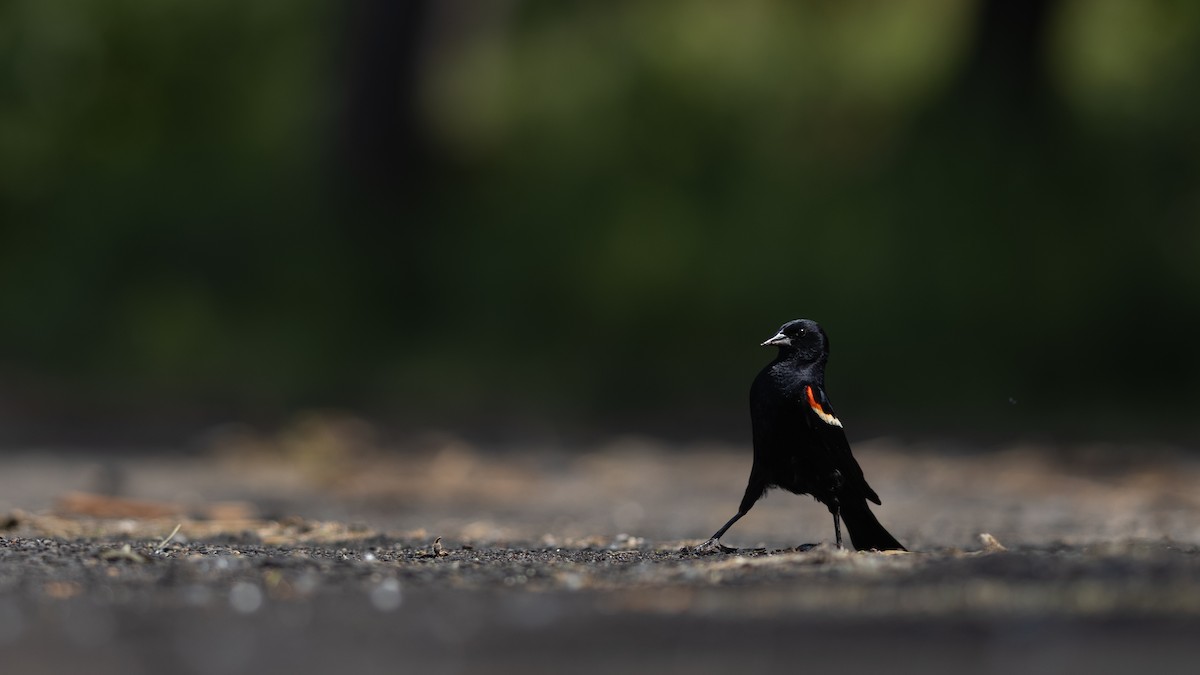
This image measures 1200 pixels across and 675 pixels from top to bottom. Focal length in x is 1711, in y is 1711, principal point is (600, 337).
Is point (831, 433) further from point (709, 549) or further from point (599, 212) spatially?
point (599, 212)

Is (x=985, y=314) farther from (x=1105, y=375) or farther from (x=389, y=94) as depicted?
(x=389, y=94)

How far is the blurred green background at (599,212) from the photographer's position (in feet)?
41.0

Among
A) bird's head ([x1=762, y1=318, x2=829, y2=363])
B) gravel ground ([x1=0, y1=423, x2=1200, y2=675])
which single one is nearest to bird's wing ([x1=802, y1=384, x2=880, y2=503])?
bird's head ([x1=762, y1=318, x2=829, y2=363])

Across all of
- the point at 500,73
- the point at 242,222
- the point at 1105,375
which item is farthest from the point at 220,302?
the point at 1105,375

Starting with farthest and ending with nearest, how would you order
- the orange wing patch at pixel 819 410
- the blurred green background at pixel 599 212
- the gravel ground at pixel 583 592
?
1. the blurred green background at pixel 599 212
2. the orange wing patch at pixel 819 410
3. the gravel ground at pixel 583 592

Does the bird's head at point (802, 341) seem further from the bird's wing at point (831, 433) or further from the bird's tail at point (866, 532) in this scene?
the bird's tail at point (866, 532)

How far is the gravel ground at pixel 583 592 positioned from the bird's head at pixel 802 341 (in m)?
0.57

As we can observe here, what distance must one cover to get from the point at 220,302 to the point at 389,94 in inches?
91.2


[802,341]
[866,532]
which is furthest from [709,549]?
[802,341]

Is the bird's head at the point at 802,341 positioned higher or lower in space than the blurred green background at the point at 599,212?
lower

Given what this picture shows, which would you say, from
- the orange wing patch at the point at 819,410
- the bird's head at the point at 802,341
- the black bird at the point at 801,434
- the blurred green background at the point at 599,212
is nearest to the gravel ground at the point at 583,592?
the black bird at the point at 801,434

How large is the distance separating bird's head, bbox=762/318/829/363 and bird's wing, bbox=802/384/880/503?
0.10 metres

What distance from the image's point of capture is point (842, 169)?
552 inches

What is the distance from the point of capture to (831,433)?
194 inches
